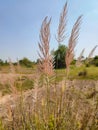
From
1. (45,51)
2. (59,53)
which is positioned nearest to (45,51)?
(45,51)

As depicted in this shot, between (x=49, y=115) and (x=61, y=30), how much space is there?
77 centimetres

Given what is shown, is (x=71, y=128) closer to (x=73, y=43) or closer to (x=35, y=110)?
(x=35, y=110)

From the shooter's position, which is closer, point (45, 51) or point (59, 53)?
point (45, 51)

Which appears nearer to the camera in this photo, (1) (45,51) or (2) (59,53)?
(1) (45,51)

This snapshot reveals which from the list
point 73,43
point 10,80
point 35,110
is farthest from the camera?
point 35,110

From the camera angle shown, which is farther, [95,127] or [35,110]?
[35,110]

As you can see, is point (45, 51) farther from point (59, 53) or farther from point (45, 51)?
point (59, 53)

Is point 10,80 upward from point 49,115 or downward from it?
upward

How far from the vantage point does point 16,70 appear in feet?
9.13

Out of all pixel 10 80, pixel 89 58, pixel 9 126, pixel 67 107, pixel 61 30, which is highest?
pixel 61 30

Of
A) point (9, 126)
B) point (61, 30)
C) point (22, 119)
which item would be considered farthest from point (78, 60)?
point (9, 126)

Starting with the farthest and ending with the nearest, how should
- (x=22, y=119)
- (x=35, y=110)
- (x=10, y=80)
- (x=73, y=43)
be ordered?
(x=35, y=110) → (x=22, y=119) → (x=10, y=80) → (x=73, y=43)

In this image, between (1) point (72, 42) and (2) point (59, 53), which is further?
(2) point (59, 53)

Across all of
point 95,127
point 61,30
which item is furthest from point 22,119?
point 61,30
